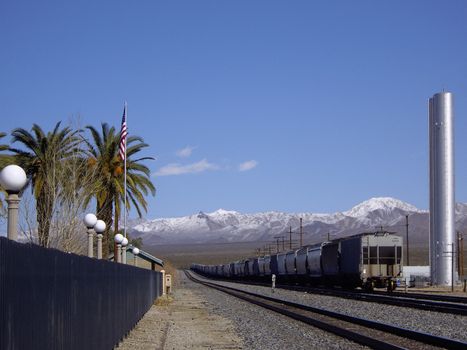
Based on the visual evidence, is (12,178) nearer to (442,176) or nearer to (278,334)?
(278,334)

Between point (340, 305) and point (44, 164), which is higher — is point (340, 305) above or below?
below

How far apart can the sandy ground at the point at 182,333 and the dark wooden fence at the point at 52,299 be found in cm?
464

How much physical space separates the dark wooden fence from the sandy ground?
464 centimetres

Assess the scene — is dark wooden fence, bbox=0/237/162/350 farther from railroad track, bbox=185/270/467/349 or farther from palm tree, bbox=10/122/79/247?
palm tree, bbox=10/122/79/247

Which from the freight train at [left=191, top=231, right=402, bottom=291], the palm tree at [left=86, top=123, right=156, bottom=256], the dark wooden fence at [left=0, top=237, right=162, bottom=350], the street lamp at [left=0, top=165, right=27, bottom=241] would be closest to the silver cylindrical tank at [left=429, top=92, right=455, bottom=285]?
the freight train at [left=191, top=231, right=402, bottom=291]

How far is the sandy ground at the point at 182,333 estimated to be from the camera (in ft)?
63.8

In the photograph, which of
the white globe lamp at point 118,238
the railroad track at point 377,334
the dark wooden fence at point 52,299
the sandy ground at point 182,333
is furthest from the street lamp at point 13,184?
the white globe lamp at point 118,238

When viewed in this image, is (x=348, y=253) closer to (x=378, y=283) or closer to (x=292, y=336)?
(x=378, y=283)

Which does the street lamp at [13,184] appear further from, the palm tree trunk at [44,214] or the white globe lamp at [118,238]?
the palm tree trunk at [44,214]

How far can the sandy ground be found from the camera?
1945 cm

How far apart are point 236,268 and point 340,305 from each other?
7523 cm

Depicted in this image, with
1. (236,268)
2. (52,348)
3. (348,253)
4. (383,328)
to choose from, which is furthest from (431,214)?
(52,348)

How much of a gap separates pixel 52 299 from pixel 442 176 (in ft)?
266

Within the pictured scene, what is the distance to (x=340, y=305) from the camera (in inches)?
1383
